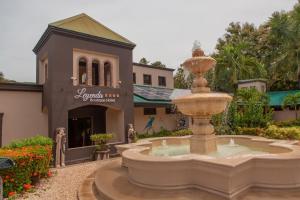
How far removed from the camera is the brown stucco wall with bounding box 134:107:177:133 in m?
21.8

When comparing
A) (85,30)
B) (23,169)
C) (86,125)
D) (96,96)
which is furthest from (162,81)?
(23,169)

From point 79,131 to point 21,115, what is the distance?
16.3 feet

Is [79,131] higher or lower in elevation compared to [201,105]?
lower

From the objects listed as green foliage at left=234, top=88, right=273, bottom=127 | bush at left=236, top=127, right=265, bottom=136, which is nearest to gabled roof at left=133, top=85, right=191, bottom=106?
bush at left=236, top=127, right=265, bottom=136

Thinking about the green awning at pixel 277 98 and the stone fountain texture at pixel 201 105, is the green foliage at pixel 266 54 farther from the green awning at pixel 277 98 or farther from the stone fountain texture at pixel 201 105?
the stone fountain texture at pixel 201 105

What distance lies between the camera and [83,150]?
49.2 ft

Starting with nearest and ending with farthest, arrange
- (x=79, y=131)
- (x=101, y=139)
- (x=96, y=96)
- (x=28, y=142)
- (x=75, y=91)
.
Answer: (x=28, y=142), (x=75, y=91), (x=101, y=139), (x=96, y=96), (x=79, y=131)

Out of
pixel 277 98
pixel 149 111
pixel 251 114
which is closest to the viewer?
pixel 251 114

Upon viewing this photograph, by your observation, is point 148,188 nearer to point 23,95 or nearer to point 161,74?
point 23,95

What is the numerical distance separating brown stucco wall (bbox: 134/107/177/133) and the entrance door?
4697 mm

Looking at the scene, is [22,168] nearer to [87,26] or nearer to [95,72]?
[95,72]

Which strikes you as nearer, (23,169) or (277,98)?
(23,169)

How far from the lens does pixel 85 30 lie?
52.2ft

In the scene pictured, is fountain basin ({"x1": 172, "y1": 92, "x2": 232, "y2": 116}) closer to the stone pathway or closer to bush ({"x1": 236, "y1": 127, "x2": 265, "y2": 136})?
the stone pathway
